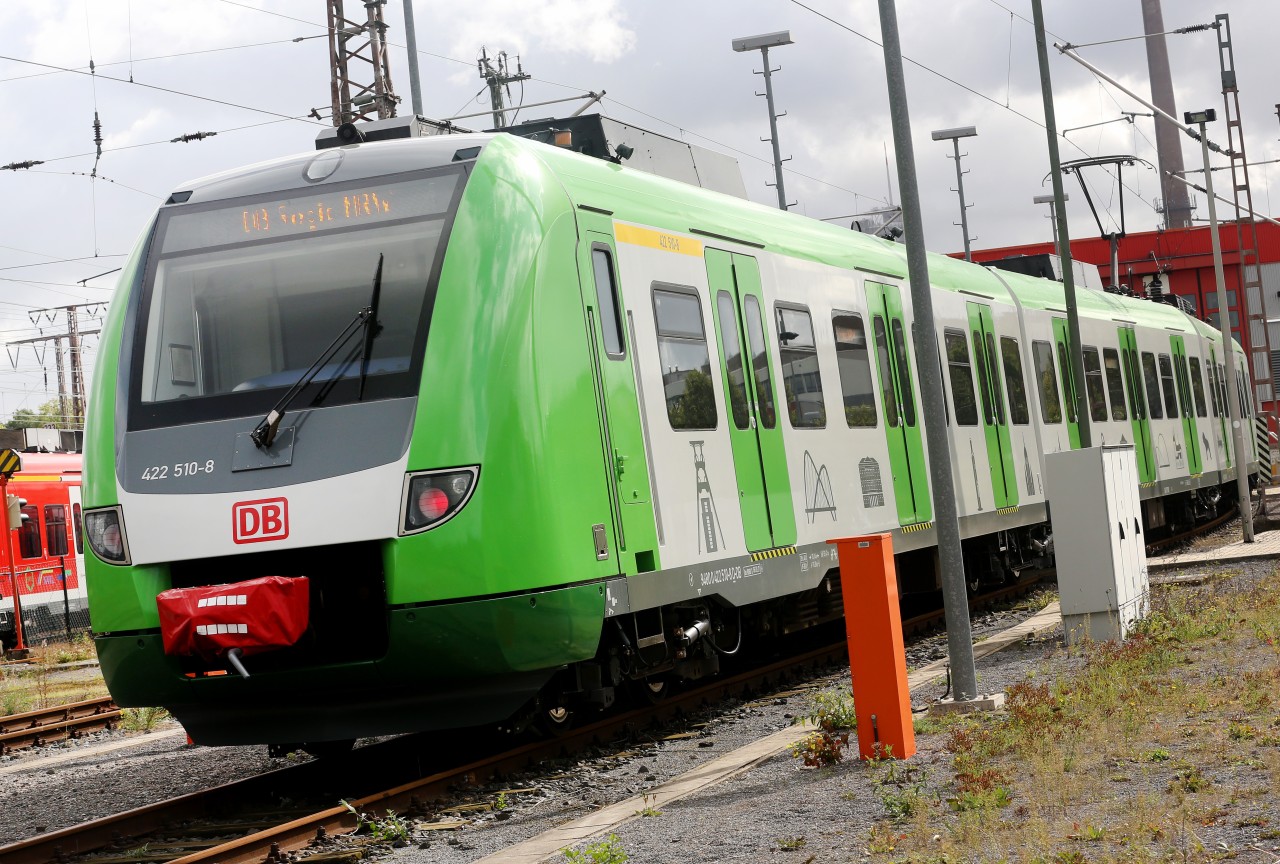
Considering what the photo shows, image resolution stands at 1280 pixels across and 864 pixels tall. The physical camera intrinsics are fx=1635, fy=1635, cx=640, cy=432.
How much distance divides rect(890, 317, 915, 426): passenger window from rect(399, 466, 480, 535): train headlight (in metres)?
6.82

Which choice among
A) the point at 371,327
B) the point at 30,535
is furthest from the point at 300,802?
the point at 30,535

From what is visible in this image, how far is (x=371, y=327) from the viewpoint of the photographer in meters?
8.87

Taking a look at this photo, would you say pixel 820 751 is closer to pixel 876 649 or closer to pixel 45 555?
pixel 876 649

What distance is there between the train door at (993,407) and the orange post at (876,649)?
26.7ft

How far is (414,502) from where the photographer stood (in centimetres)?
842

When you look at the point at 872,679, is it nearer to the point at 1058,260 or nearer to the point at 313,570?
the point at 313,570

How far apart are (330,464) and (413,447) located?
47 cm

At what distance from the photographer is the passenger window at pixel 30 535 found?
27.8 metres

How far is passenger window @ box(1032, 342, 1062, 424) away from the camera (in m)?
19.4

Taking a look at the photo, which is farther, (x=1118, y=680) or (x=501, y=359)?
(x=1118, y=680)

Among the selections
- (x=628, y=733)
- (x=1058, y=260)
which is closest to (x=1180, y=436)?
(x=1058, y=260)

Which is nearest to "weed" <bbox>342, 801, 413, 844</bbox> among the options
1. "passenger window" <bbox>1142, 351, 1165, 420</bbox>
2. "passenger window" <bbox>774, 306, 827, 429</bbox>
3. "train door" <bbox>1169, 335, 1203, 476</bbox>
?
"passenger window" <bbox>774, 306, 827, 429</bbox>

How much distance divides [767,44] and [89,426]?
21022mm

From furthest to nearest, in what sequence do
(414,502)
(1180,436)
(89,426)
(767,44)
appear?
(767,44)
(1180,436)
(89,426)
(414,502)
